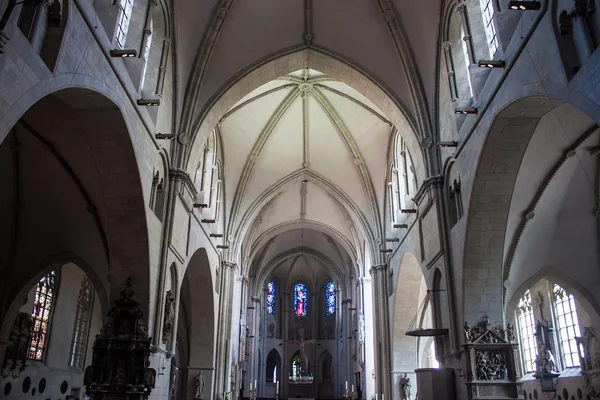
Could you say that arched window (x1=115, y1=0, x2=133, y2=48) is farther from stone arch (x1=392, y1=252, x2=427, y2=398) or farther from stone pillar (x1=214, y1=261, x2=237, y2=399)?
stone pillar (x1=214, y1=261, x2=237, y2=399)

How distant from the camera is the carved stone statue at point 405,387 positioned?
22516mm

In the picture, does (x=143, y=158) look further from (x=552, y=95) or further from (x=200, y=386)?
(x=200, y=386)

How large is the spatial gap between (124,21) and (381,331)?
694 inches

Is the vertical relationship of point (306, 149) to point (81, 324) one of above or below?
above

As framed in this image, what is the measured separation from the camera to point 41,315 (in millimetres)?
20125

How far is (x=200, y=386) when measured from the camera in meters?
22.5

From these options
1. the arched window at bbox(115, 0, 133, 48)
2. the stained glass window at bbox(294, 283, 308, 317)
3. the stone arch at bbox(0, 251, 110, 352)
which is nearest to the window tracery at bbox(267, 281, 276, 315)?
the stained glass window at bbox(294, 283, 308, 317)

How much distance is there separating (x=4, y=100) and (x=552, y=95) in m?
8.21

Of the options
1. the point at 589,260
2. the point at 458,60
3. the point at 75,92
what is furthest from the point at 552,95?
the point at 589,260

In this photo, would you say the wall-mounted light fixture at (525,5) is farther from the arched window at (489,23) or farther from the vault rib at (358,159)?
the vault rib at (358,159)

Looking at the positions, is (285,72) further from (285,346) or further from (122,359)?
(285,346)

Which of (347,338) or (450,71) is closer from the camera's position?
(450,71)

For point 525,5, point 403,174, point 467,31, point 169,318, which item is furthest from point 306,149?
point 525,5

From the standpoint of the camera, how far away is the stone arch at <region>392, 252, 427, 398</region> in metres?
22.3
